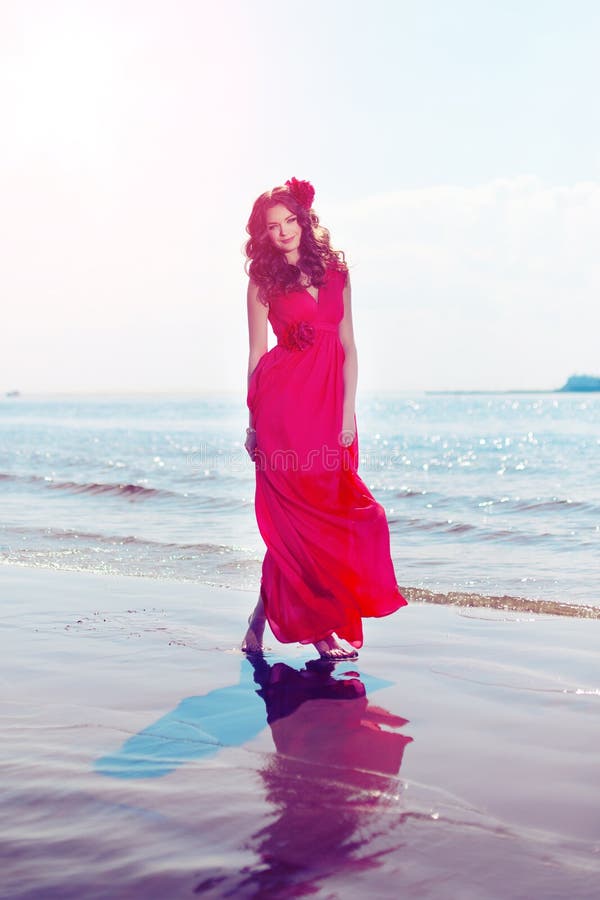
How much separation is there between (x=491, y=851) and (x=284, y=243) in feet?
9.34

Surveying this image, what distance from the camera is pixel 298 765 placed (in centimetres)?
295

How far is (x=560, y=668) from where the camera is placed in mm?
4117

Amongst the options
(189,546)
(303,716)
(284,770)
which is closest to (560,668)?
(303,716)

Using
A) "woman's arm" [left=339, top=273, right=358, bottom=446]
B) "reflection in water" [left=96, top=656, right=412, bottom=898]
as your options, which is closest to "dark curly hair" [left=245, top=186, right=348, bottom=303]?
"woman's arm" [left=339, top=273, right=358, bottom=446]

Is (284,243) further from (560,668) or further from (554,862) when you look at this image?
(554,862)

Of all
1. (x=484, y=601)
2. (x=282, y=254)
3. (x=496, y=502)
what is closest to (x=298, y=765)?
(x=282, y=254)

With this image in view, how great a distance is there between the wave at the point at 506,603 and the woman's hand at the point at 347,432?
1.89 m

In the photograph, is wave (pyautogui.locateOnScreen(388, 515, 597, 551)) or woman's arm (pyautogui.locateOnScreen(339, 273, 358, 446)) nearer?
woman's arm (pyautogui.locateOnScreen(339, 273, 358, 446))

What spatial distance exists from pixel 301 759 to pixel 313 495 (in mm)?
1501

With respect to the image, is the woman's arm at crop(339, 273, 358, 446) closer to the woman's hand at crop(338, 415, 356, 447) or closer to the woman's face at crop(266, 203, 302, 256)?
the woman's hand at crop(338, 415, 356, 447)

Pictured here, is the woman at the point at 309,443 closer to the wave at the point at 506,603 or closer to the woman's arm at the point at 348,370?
the woman's arm at the point at 348,370

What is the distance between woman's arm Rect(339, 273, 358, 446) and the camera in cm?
432

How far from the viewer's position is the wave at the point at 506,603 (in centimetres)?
554

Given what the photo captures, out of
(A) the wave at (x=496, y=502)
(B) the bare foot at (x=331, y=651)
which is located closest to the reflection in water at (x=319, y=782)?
(B) the bare foot at (x=331, y=651)
